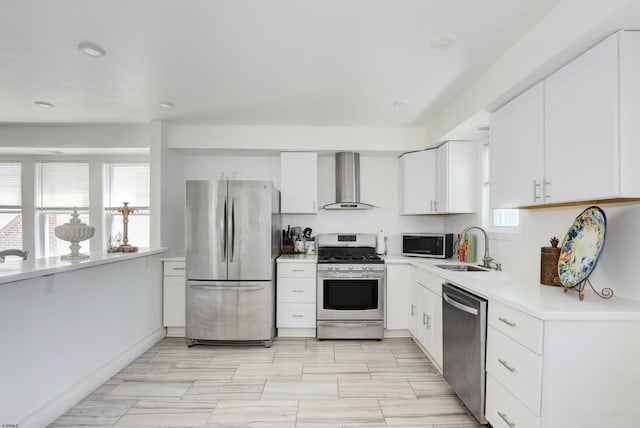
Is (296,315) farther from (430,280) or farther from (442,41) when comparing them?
(442,41)

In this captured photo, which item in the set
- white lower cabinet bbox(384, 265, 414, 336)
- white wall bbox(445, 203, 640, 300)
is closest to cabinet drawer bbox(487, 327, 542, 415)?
white wall bbox(445, 203, 640, 300)

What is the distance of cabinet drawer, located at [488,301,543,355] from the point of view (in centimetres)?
149

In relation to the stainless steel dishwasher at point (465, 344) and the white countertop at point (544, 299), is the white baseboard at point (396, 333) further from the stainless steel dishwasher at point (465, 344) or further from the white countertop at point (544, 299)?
the white countertop at point (544, 299)

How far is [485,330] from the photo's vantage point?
6.32 ft

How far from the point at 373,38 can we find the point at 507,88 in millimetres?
977

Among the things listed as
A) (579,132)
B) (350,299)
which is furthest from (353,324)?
(579,132)

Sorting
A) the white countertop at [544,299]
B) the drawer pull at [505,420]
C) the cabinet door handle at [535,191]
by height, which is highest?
the cabinet door handle at [535,191]

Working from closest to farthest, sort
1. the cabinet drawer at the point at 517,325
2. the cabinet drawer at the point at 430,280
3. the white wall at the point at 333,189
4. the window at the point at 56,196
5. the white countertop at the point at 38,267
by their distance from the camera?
the cabinet drawer at the point at 517,325
the white countertop at the point at 38,267
the cabinet drawer at the point at 430,280
the white wall at the point at 333,189
the window at the point at 56,196

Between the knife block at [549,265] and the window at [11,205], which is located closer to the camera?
the knife block at [549,265]

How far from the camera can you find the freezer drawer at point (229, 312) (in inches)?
130

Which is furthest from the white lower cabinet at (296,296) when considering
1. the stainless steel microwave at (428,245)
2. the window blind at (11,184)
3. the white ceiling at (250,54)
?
the window blind at (11,184)

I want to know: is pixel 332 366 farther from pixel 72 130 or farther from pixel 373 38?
pixel 72 130

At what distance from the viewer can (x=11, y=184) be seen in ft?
14.0

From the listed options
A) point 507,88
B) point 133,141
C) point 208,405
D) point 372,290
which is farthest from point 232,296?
point 507,88
